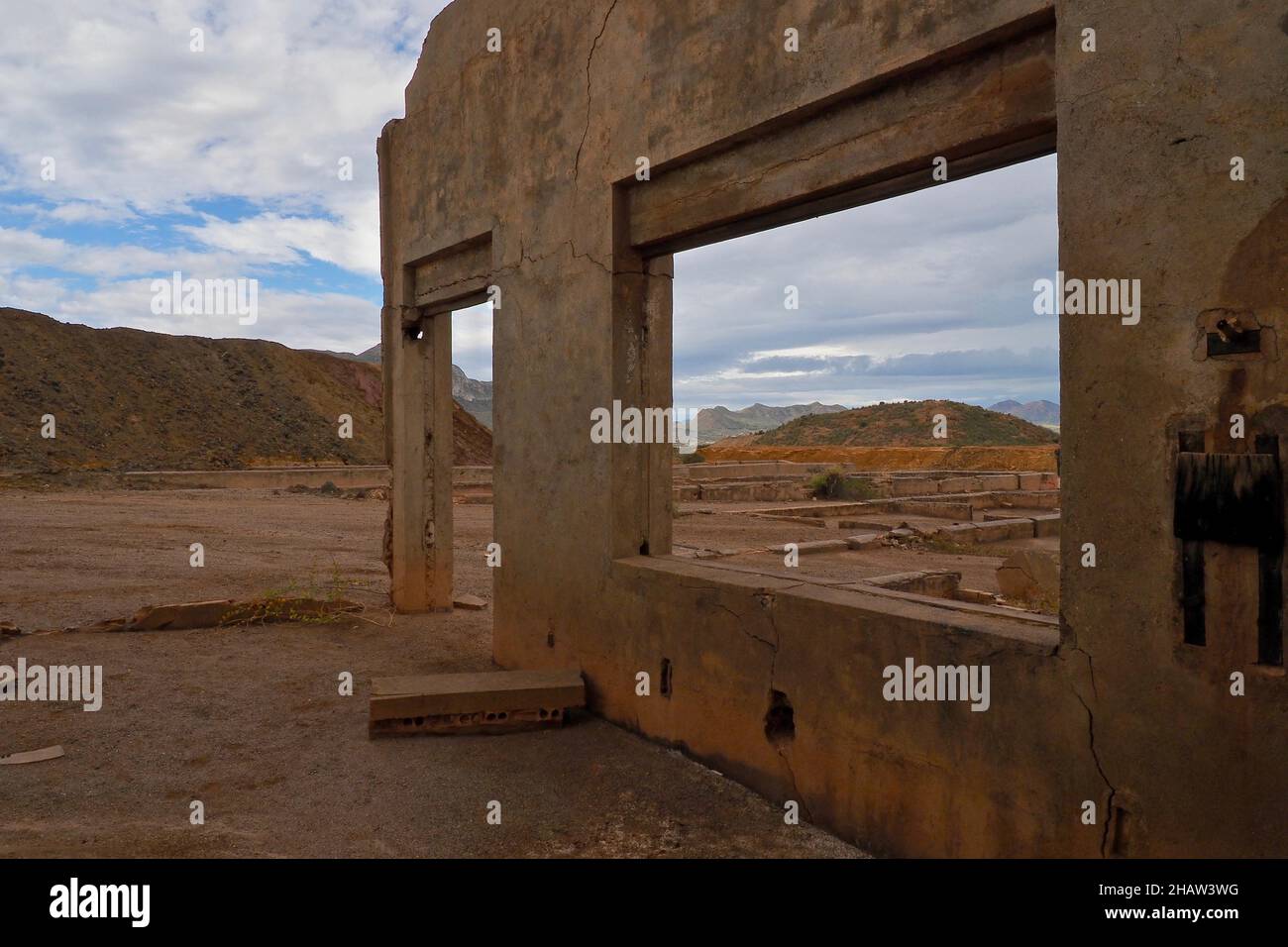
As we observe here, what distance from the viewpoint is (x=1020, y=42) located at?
294 centimetres

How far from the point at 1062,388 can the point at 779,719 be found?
6.25 feet

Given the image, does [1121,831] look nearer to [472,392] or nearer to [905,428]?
[905,428]

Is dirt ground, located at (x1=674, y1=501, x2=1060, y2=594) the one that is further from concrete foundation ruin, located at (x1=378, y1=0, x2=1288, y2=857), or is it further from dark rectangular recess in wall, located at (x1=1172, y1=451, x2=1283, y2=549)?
dark rectangular recess in wall, located at (x1=1172, y1=451, x2=1283, y2=549)

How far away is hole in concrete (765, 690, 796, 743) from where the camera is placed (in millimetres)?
3709

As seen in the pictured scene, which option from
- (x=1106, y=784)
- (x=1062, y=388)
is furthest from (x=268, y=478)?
(x=1106, y=784)

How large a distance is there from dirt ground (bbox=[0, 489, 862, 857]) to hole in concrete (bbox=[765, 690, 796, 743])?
0.31 m

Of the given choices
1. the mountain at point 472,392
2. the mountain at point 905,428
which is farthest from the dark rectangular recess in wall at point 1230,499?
the mountain at point 472,392

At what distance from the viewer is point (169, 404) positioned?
34.3 metres

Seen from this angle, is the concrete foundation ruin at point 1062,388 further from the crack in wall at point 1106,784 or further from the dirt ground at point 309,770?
the dirt ground at point 309,770

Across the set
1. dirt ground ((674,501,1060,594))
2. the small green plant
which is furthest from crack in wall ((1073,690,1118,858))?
the small green plant

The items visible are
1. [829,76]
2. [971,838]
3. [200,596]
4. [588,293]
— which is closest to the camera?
[971,838]
